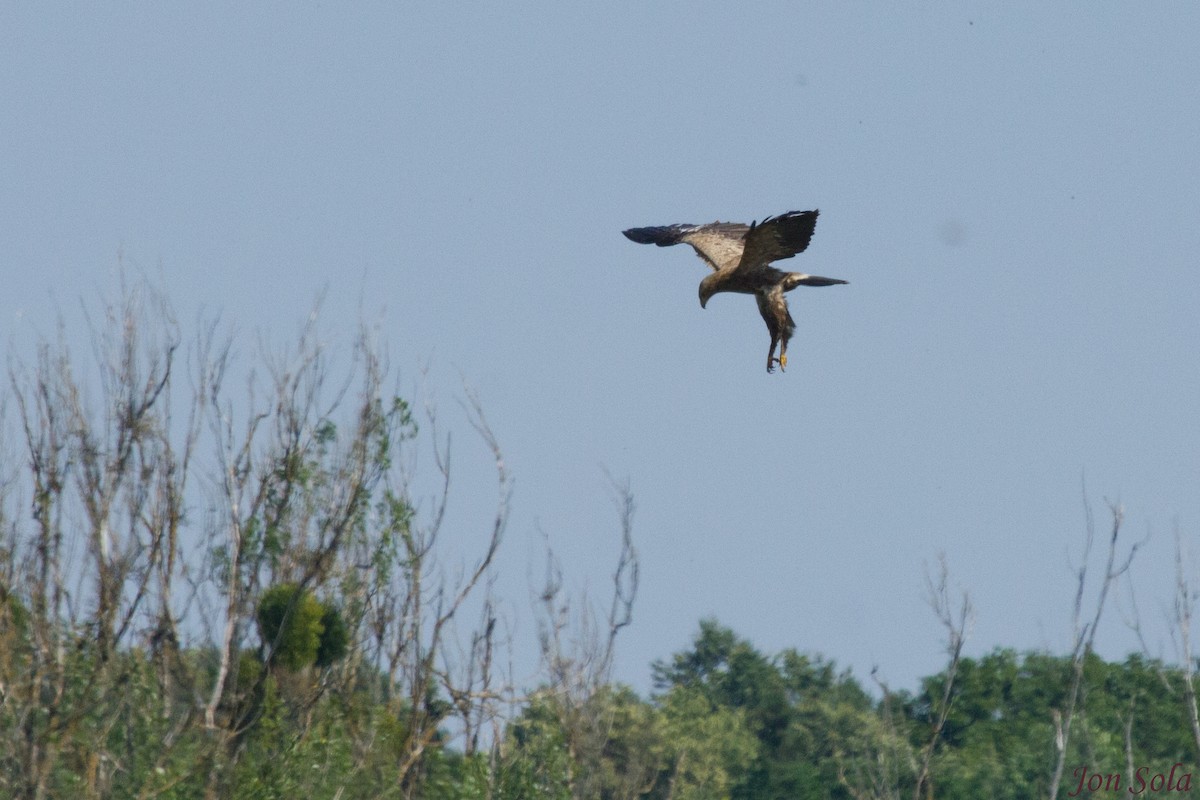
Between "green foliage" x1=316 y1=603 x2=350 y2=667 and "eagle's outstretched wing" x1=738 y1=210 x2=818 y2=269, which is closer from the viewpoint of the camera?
"eagle's outstretched wing" x1=738 y1=210 x2=818 y2=269

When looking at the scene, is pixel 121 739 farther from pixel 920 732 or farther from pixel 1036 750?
pixel 920 732

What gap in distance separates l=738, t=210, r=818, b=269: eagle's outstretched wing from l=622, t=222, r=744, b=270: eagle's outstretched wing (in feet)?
0.77

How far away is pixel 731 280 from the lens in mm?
12055

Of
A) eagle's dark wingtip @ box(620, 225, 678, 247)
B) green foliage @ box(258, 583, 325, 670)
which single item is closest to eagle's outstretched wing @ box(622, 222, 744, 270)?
eagle's dark wingtip @ box(620, 225, 678, 247)

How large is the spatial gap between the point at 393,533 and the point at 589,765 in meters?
2.81

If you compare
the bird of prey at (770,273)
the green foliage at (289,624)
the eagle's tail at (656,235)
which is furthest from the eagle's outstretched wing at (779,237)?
the green foliage at (289,624)

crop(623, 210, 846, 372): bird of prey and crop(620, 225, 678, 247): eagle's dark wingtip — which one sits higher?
crop(620, 225, 678, 247): eagle's dark wingtip

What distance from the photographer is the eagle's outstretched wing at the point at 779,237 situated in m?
11.2

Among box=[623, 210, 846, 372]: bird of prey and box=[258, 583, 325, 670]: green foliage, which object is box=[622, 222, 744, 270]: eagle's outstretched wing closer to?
box=[623, 210, 846, 372]: bird of prey

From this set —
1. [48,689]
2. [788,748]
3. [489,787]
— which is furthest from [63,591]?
[788,748]

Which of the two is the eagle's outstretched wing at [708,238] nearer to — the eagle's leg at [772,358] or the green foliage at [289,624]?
the eagle's leg at [772,358]

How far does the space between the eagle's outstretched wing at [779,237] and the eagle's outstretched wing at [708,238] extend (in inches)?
9.3

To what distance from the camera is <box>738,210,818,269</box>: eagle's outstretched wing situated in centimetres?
1120

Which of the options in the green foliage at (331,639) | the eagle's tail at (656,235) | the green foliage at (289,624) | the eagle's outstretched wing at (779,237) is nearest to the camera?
the eagle's outstretched wing at (779,237)
